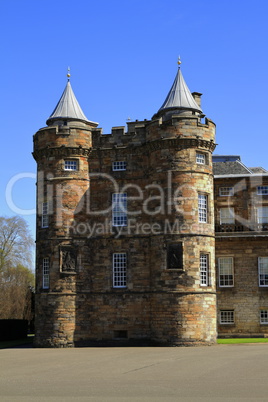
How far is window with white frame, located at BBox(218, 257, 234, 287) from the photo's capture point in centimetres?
4069

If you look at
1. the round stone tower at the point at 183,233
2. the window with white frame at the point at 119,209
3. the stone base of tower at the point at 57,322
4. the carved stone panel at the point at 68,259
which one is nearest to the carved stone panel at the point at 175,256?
the round stone tower at the point at 183,233

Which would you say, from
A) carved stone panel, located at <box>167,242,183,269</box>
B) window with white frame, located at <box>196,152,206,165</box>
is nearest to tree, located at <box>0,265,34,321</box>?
carved stone panel, located at <box>167,242,183,269</box>

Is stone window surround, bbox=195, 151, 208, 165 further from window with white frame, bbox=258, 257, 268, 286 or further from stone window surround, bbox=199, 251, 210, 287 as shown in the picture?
window with white frame, bbox=258, 257, 268, 286

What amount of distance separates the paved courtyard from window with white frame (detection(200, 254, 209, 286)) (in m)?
4.67

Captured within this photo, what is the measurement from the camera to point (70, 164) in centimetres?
3669

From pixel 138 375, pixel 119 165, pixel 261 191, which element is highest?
pixel 119 165

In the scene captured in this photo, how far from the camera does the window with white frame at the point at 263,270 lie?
4044 centimetres

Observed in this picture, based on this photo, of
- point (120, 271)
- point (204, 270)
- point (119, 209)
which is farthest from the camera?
point (119, 209)

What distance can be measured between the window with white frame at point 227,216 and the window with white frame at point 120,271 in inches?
406

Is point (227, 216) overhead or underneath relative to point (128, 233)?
overhead

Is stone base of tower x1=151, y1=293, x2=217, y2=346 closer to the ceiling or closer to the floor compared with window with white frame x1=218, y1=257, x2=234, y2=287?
closer to the floor

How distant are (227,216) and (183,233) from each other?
980cm

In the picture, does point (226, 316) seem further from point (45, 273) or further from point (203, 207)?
point (45, 273)

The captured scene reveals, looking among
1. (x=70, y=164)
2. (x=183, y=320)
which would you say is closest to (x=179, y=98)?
(x=70, y=164)
